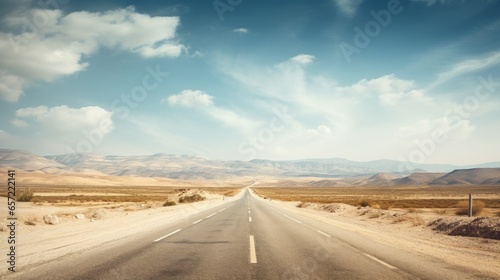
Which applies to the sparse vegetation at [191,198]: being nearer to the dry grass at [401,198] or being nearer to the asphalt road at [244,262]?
the dry grass at [401,198]

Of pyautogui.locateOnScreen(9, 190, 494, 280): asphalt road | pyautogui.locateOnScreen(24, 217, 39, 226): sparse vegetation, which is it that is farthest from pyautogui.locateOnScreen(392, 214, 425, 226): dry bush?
pyautogui.locateOnScreen(24, 217, 39, 226): sparse vegetation

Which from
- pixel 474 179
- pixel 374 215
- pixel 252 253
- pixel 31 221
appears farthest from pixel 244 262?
Answer: pixel 474 179

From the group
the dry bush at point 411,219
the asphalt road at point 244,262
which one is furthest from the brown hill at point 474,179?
the asphalt road at point 244,262

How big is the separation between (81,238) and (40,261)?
13.8 feet

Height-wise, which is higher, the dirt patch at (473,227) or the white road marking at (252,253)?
the white road marking at (252,253)

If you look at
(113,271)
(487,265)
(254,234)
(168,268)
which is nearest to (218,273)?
(168,268)

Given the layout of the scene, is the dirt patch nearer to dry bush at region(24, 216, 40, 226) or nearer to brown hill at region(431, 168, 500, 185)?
dry bush at region(24, 216, 40, 226)

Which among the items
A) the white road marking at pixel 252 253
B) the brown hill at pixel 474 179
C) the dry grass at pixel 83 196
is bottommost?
the brown hill at pixel 474 179

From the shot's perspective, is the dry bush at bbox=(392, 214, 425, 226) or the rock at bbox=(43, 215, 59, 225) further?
the dry bush at bbox=(392, 214, 425, 226)

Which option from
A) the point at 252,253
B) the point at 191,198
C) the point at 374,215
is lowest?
the point at 191,198

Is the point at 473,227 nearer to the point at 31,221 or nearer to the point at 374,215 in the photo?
the point at 374,215

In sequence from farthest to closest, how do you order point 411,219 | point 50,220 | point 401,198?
point 401,198 < point 411,219 < point 50,220

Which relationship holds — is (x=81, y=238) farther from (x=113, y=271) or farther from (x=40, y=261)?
(x=113, y=271)

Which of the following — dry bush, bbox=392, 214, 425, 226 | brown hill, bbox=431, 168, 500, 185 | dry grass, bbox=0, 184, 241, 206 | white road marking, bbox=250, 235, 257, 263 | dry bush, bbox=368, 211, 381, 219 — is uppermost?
white road marking, bbox=250, 235, 257, 263
